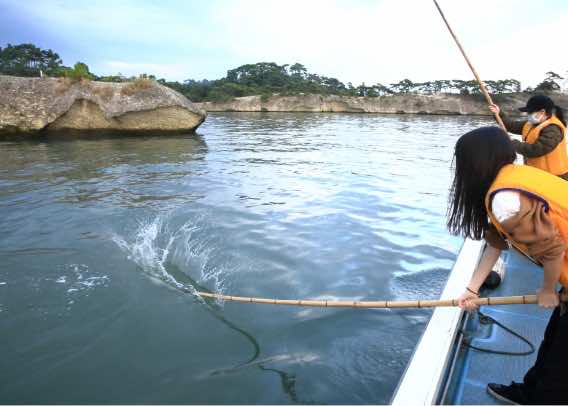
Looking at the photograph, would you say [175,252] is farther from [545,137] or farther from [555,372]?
[545,137]

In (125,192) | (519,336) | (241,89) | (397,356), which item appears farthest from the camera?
(241,89)

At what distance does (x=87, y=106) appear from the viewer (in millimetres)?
16062

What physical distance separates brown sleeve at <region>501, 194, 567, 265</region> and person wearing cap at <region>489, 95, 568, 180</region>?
270 centimetres

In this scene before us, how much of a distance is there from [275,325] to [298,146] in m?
12.1

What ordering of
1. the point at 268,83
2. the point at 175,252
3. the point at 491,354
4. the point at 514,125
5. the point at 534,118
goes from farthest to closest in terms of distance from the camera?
the point at 268,83 < the point at 175,252 < the point at 514,125 < the point at 534,118 < the point at 491,354

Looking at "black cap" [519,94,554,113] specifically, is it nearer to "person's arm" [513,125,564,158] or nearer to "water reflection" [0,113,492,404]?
"person's arm" [513,125,564,158]

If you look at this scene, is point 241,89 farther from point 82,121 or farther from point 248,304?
point 248,304

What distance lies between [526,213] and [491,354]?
147cm

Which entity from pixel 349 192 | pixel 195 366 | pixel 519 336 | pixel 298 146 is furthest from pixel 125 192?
pixel 298 146

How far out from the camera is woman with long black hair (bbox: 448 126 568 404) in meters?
1.76

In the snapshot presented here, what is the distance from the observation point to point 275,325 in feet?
11.9

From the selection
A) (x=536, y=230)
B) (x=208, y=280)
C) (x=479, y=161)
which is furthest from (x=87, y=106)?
(x=536, y=230)

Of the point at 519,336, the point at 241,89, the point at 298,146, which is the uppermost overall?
the point at 241,89

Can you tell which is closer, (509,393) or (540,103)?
(509,393)
